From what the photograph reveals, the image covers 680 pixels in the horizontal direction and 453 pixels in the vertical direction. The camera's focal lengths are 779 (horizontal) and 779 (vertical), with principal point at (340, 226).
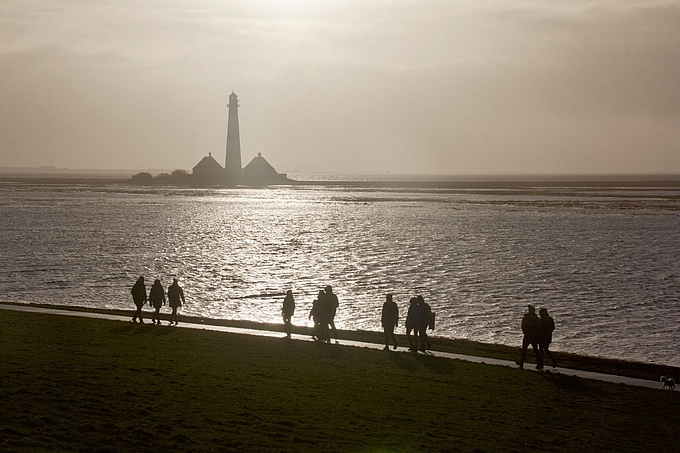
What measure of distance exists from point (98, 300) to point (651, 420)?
22.2m

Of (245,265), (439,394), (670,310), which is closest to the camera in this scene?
(439,394)

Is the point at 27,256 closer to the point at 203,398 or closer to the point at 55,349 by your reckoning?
the point at 55,349

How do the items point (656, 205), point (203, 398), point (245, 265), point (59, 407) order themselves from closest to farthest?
point (59, 407) < point (203, 398) < point (245, 265) < point (656, 205)

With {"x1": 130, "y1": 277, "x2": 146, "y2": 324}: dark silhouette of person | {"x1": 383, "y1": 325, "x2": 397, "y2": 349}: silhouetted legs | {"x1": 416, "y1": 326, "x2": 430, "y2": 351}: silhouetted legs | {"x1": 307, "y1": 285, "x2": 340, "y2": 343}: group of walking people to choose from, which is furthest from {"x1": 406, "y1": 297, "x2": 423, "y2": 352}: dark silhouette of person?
{"x1": 130, "y1": 277, "x2": 146, "y2": 324}: dark silhouette of person

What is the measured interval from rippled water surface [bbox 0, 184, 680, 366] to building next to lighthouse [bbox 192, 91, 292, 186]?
68499 millimetres

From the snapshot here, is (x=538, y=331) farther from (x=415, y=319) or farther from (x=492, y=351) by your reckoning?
(x=415, y=319)

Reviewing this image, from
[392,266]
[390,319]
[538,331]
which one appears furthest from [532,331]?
[392,266]

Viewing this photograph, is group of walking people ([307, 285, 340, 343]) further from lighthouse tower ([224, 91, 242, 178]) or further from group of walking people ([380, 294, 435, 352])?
lighthouse tower ([224, 91, 242, 178])

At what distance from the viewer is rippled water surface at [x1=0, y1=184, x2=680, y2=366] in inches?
1085

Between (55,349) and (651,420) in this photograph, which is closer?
(651,420)

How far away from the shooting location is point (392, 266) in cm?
4525

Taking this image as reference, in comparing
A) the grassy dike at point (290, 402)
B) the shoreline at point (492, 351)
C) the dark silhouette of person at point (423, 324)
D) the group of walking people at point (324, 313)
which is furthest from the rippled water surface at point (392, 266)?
the grassy dike at point (290, 402)

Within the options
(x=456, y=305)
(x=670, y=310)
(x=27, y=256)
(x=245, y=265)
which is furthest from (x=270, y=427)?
(x=27, y=256)

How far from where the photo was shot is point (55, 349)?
16203 millimetres
